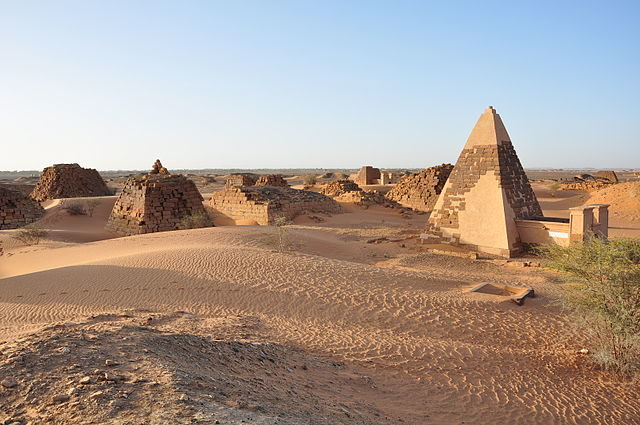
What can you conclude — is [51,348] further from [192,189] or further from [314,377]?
[192,189]

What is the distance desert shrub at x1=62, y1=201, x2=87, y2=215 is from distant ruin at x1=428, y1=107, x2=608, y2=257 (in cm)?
1764

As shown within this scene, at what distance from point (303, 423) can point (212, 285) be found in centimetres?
609

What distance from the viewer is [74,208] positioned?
2303 cm

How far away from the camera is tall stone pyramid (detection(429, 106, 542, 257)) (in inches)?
512

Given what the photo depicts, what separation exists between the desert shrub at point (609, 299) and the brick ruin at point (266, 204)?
48.6 feet

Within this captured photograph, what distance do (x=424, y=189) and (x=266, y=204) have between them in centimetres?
1047

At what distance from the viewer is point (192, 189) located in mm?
19422

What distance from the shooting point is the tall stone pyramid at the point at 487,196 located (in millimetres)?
13008

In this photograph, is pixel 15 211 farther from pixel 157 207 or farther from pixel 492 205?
pixel 492 205

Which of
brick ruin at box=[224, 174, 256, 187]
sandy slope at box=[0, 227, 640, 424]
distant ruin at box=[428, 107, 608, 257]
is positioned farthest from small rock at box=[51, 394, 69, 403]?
brick ruin at box=[224, 174, 256, 187]

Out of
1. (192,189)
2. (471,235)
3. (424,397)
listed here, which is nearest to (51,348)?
(424,397)

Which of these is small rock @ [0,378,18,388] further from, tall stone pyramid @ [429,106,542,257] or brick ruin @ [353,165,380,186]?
brick ruin @ [353,165,380,186]

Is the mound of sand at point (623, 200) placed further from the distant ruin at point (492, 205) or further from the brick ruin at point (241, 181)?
the brick ruin at point (241, 181)

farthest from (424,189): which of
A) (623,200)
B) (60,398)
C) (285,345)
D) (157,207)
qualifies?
(60,398)
